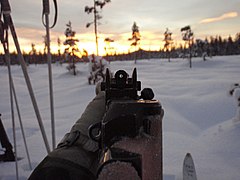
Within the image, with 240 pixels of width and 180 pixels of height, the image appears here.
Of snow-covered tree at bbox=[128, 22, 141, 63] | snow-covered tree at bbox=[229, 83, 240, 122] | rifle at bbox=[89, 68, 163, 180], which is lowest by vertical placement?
snow-covered tree at bbox=[229, 83, 240, 122]

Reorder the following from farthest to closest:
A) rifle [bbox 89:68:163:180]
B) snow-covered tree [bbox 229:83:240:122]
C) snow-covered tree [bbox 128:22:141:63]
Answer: snow-covered tree [bbox 128:22:141:63]
snow-covered tree [bbox 229:83:240:122]
rifle [bbox 89:68:163:180]

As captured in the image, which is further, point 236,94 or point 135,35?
point 135,35

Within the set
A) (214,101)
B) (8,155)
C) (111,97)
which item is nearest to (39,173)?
(111,97)

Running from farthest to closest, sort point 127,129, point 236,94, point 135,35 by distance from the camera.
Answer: point 135,35 < point 236,94 < point 127,129

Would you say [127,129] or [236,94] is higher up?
[127,129]

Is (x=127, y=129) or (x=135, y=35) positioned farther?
(x=135, y=35)

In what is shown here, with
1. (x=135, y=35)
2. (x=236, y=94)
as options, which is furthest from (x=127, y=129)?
(x=135, y=35)

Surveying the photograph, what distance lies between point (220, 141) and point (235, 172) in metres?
1.40

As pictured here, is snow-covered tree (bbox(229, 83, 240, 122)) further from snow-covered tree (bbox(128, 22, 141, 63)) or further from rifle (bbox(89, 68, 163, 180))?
snow-covered tree (bbox(128, 22, 141, 63))

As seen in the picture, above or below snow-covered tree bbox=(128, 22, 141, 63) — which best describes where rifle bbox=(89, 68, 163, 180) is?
below

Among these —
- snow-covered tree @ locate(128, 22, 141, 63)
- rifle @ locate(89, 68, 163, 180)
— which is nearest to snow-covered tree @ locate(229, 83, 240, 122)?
rifle @ locate(89, 68, 163, 180)

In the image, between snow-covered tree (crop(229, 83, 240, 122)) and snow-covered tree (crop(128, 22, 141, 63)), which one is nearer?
snow-covered tree (crop(229, 83, 240, 122))

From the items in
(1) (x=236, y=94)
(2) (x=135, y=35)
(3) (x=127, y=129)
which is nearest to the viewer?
(3) (x=127, y=129)

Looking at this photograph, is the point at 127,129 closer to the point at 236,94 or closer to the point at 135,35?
the point at 236,94
